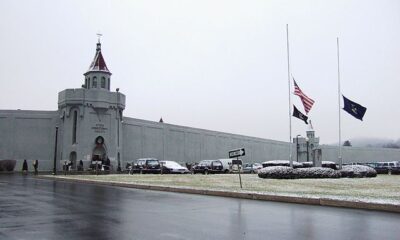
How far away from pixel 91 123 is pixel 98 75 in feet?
22.7

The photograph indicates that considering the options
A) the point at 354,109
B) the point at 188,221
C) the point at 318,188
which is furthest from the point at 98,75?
the point at 188,221

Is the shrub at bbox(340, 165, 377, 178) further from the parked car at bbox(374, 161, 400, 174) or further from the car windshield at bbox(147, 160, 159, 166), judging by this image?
the car windshield at bbox(147, 160, 159, 166)

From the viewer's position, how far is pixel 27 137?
54.7 m

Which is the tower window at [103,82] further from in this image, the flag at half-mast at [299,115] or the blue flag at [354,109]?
the blue flag at [354,109]

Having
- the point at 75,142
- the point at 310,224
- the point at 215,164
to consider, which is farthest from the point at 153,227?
the point at 75,142

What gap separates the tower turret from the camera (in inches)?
2267

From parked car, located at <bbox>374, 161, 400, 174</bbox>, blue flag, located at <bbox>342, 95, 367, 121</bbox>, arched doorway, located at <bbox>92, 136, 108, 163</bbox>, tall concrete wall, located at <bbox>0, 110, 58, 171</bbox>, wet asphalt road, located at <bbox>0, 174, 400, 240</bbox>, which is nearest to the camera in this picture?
wet asphalt road, located at <bbox>0, 174, 400, 240</bbox>

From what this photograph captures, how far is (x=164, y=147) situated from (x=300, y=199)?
2018 inches

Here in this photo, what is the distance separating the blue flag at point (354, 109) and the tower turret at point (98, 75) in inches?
1344

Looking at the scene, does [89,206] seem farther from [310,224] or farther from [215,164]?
[215,164]

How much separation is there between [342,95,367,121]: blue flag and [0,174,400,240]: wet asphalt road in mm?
23004

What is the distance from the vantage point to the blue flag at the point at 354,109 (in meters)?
34.4

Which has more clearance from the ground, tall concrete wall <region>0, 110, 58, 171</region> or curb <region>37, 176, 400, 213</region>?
tall concrete wall <region>0, 110, 58, 171</region>

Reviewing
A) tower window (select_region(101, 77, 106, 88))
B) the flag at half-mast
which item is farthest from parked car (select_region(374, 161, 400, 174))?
tower window (select_region(101, 77, 106, 88))
